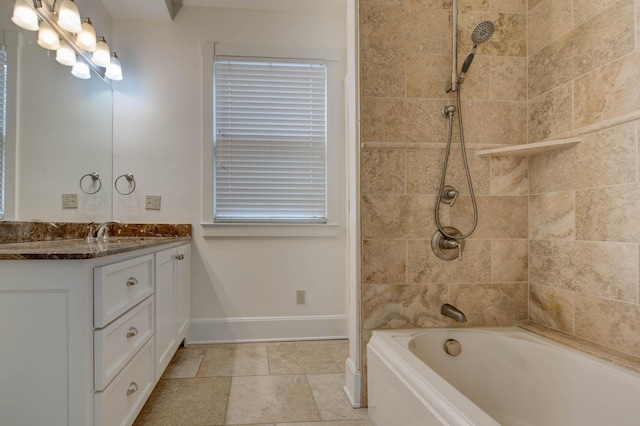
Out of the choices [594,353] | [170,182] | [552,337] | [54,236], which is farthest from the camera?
[170,182]

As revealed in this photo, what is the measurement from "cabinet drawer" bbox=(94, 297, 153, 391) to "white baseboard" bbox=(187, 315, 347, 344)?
0.98m

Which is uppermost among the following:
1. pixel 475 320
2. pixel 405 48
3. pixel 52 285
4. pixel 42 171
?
pixel 405 48

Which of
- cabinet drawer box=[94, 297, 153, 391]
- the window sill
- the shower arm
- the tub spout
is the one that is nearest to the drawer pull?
cabinet drawer box=[94, 297, 153, 391]

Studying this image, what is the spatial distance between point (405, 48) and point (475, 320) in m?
1.40

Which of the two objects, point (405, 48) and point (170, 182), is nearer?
point (405, 48)

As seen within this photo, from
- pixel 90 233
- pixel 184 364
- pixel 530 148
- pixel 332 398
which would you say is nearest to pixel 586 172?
pixel 530 148

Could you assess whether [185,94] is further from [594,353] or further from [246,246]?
[594,353]

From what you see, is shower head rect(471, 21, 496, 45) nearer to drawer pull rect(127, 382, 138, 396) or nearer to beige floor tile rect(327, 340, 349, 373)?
beige floor tile rect(327, 340, 349, 373)

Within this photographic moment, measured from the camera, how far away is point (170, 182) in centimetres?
259

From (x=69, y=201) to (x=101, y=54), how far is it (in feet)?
3.32

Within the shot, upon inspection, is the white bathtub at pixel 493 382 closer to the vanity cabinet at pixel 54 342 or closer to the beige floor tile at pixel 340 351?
the beige floor tile at pixel 340 351

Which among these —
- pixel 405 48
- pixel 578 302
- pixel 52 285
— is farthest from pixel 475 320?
pixel 52 285

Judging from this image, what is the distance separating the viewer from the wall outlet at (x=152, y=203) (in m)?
2.56

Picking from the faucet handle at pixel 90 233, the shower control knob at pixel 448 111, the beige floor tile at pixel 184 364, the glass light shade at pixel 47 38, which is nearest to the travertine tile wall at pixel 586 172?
the shower control knob at pixel 448 111
